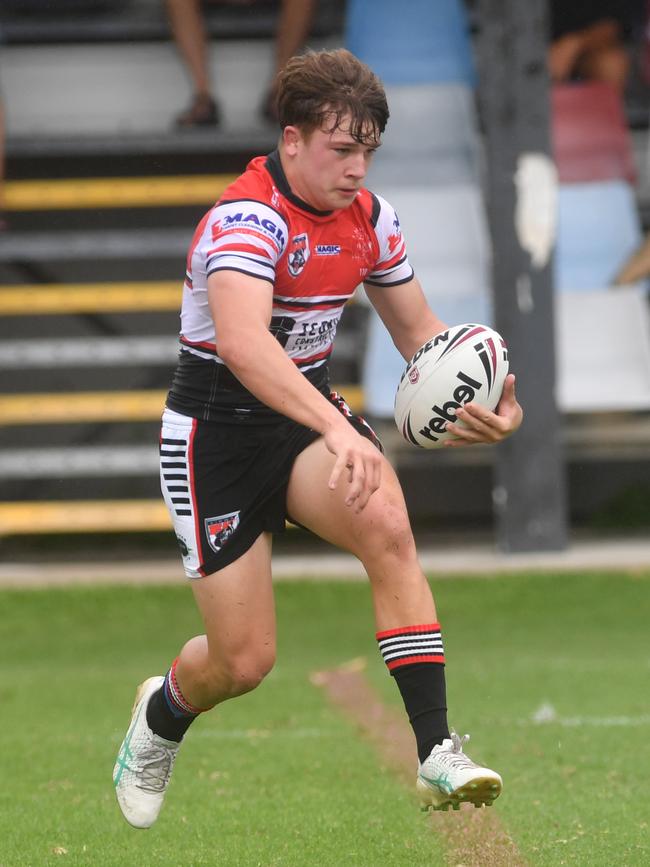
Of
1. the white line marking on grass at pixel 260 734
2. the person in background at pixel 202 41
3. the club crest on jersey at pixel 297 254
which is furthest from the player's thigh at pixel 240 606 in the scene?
the person in background at pixel 202 41

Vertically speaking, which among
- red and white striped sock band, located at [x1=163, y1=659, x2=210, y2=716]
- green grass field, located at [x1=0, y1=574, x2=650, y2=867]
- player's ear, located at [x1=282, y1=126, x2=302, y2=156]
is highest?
player's ear, located at [x1=282, y1=126, x2=302, y2=156]

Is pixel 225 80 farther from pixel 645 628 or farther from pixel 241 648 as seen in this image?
pixel 241 648

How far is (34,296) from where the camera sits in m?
11.1

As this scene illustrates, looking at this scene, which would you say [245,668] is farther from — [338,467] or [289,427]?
[338,467]

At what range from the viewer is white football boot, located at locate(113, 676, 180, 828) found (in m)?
4.46

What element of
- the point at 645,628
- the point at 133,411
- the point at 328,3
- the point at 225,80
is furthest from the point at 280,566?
the point at 328,3

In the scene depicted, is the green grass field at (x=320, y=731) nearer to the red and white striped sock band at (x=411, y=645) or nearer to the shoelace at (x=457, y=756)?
the shoelace at (x=457, y=756)

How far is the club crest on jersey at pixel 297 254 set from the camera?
4020mm

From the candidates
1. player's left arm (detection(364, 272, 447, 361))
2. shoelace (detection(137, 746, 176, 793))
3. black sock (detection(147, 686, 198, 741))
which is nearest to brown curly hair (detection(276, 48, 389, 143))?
player's left arm (detection(364, 272, 447, 361))

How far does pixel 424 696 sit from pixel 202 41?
8.67 metres

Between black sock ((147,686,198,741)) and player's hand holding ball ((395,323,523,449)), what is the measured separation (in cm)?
115

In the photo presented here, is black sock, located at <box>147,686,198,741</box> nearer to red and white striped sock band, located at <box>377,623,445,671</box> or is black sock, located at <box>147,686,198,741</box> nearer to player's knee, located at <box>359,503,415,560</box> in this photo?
red and white striped sock band, located at <box>377,623,445,671</box>

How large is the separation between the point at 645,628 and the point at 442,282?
332 centimetres

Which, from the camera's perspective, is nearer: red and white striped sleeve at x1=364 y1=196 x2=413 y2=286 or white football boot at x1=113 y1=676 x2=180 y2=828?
red and white striped sleeve at x1=364 y1=196 x2=413 y2=286
